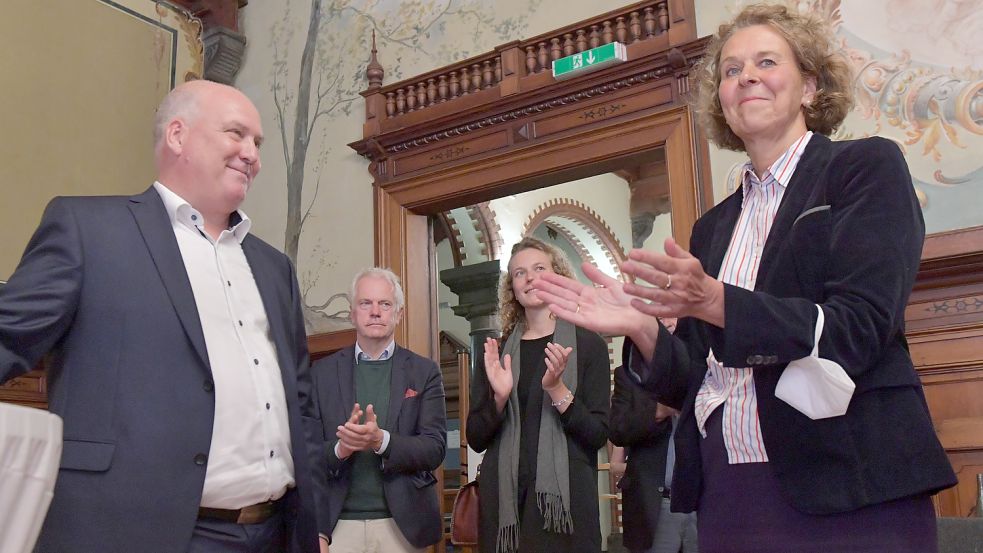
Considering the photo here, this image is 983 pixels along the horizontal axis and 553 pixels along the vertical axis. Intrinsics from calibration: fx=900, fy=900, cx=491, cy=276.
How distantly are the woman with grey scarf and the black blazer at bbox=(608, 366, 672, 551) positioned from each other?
0.35 ft

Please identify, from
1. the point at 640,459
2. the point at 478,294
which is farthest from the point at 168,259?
the point at 478,294

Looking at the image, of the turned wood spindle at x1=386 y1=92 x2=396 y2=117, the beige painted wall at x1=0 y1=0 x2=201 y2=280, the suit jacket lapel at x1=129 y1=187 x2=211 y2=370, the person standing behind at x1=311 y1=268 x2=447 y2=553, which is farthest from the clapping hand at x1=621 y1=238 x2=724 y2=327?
the beige painted wall at x1=0 y1=0 x2=201 y2=280

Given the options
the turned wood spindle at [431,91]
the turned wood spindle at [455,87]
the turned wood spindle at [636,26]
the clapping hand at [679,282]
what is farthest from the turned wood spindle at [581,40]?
the clapping hand at [679,282]

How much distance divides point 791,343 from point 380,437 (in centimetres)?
208

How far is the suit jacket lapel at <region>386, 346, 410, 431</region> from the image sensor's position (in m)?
3.38

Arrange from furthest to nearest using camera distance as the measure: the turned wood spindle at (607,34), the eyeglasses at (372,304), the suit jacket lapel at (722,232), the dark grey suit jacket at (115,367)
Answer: the turned wood spindle at (607,34) < the eyeglasses at (372,304) < the dark grey suit jacket at (115,367) < the suit jacket lapel at (722,232)

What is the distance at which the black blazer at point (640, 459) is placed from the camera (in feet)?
10.2

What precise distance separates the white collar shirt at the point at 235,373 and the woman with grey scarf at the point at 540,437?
1168 mm

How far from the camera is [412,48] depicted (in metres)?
5.61

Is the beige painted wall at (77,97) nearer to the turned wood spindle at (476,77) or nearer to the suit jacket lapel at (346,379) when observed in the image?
the turned wood spindle at (476,77)

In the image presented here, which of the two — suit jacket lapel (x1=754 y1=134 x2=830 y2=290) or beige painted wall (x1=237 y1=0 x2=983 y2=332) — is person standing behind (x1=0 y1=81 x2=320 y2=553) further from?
beige painted wall (x1=237 y1=0 x2=983 y2=332)

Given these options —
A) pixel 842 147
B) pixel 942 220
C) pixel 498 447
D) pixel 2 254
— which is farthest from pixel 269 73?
pixel 842 147

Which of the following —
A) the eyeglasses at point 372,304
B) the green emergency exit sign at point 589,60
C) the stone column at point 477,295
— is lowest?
the eyeglasses at point 372,304

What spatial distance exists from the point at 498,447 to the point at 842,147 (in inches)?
85.8
